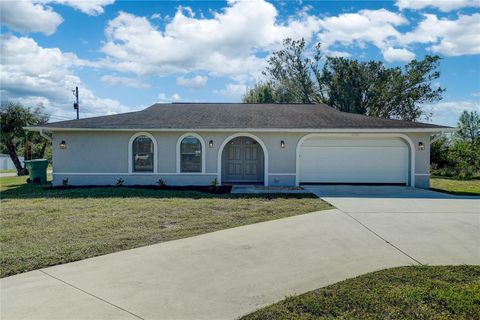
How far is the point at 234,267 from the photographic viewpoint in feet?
15.4

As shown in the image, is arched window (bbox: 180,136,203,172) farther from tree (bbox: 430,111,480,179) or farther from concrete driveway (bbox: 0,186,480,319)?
tree (bbox: 430,111,480,179)

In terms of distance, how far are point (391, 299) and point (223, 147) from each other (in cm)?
1053

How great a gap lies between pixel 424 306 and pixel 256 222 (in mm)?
4213

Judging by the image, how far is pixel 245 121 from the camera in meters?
14.1

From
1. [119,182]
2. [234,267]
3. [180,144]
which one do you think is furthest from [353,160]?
[234,267]

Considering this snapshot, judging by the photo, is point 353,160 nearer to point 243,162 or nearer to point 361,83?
point 243,162

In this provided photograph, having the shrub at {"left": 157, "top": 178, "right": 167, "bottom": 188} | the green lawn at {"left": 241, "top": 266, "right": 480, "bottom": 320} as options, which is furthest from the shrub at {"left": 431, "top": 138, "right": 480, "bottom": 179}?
the green lawn at {"left": 241, "top": 266, "right": 480, "bottom": 320}

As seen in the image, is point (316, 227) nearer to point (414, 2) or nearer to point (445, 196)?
point (445, 196)

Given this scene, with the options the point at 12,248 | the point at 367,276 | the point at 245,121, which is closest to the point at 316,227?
the point at 367,276

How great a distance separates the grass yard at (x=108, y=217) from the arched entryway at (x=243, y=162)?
3.74m

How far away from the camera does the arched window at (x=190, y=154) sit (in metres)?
13.6

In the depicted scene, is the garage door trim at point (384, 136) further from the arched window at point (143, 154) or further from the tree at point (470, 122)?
the tree at point (470, 122)

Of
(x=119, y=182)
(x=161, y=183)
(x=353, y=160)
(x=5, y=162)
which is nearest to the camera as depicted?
(x=161, y=183)

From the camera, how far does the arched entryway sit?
600 inches
